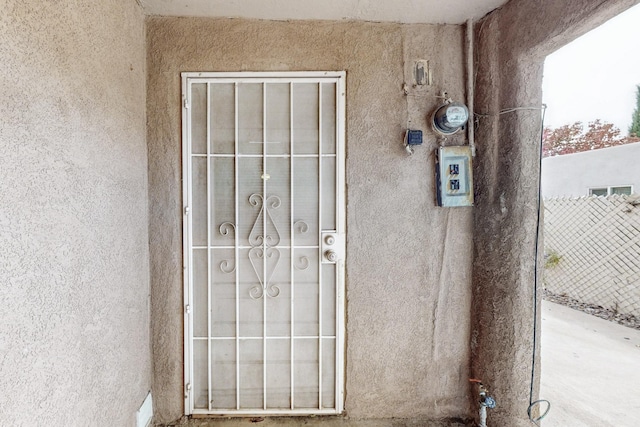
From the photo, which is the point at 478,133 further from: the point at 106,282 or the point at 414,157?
the point at 106,282

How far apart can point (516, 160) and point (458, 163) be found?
37cm

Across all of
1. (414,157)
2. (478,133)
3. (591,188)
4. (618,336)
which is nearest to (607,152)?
(591,188)

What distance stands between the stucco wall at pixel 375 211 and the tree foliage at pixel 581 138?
41.6 ft

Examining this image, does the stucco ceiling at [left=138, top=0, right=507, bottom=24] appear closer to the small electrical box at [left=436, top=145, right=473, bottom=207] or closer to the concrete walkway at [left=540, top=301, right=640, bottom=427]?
the small electrical box at [left=436, top=145, right=473, bottom=207]

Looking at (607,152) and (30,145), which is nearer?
(30,145)

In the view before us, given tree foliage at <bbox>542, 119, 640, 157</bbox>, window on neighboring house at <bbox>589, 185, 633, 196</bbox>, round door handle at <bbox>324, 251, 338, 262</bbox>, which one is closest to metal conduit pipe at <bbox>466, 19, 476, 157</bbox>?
round door handle at <bbox>324, 251, 338, 262</bbox>

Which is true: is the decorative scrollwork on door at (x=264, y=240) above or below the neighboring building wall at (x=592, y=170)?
below

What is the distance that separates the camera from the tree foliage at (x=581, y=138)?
37.2 ft

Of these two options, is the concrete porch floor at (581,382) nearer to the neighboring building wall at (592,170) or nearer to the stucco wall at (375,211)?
the stucco wall at (375,211)

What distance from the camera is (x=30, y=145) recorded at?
42.8 inches

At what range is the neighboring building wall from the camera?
6.22 m

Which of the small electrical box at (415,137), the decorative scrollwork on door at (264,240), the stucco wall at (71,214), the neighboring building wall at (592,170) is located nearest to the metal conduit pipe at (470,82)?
the small electrical box at (415,137)

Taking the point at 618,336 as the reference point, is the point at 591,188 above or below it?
above

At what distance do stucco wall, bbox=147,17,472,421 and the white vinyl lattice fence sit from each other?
13.4 feet
